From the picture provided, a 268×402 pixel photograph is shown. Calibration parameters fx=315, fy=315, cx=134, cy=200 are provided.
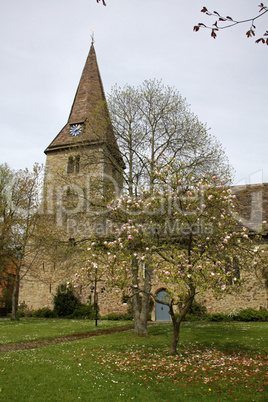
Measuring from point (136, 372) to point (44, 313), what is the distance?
20.6 metres

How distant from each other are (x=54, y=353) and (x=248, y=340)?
711cm

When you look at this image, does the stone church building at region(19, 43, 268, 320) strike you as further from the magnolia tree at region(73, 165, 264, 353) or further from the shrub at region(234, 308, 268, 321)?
the magnolia tree at region(73, 165, 264, 353)

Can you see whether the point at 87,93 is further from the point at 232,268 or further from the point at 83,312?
the point at 232,268

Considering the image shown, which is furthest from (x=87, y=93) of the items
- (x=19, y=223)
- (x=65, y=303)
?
(x=65, y=303)

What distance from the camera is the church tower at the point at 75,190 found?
16469mm

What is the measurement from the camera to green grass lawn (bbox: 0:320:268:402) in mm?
5984

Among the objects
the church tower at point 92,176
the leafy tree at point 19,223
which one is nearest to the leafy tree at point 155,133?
the church tower at point 92,176

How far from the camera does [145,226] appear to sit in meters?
10.2

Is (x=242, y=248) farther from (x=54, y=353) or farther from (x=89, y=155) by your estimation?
(x=89, y=155)

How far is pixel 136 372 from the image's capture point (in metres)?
7.49

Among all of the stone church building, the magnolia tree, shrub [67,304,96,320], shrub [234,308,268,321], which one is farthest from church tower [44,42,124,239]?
shrub [234,308,268,321]

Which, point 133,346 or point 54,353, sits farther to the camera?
point 133,346

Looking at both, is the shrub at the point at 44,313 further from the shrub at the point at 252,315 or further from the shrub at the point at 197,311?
the shrub at the point at 252,315

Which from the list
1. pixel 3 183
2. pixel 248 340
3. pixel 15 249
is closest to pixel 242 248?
pixel 248 340
